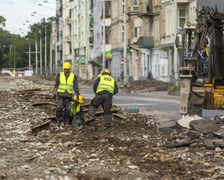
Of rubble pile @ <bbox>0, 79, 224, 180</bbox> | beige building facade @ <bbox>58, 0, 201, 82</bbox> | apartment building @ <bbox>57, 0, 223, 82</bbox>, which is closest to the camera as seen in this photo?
rubble pile @ <bbox>0, 79, 224, 180</bbox>

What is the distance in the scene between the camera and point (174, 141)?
51.3ft

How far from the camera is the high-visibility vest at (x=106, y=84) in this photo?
18500 millimetres

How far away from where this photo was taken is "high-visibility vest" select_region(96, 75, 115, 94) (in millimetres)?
18500

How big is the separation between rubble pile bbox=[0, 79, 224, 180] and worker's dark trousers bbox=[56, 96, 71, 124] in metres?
0.37

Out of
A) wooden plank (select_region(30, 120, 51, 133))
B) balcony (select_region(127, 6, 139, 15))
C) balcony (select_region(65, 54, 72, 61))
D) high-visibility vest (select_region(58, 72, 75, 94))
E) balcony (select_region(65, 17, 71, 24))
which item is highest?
balcony (select_region(65, 17, 71, 24))

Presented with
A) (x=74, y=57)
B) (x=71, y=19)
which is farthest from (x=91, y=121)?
(x=71, y=19)

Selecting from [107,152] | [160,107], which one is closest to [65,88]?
[107,152]

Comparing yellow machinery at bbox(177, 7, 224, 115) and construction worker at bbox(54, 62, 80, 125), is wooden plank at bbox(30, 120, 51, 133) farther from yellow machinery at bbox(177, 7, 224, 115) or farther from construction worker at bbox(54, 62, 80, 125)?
yellow machinery at bbox(177, 7, 224, 115)

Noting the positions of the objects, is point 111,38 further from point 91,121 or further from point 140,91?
point 91,121

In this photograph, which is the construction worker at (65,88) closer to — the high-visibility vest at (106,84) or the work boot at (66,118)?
the work boot at (66,118)

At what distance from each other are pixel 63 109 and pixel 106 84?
158 centimetres

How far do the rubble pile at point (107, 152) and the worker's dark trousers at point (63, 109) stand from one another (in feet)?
1.20

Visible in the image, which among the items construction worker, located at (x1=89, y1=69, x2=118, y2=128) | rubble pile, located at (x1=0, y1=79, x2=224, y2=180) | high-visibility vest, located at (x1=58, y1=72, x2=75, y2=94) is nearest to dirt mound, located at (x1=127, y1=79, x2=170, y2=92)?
rubble pile, located at (x1=0, y1=79, x2=224, y2=180)

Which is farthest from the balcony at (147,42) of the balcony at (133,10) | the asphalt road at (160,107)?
the asphalt road at (160,107)
